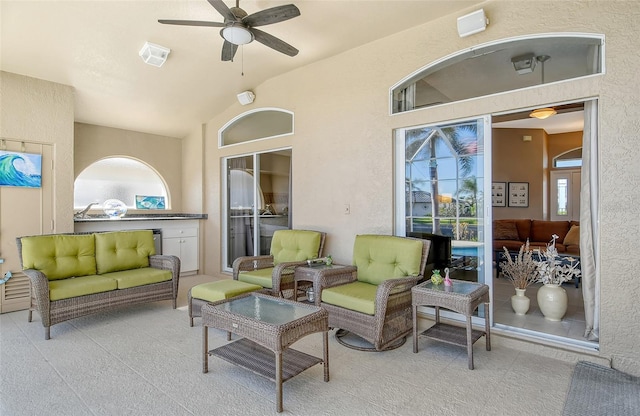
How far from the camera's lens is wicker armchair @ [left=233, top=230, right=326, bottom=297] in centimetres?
399

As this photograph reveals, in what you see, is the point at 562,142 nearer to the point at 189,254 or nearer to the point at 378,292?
the point at 378,292

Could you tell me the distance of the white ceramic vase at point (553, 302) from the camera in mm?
3602

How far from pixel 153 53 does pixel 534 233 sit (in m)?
7.04

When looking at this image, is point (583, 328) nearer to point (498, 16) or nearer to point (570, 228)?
point (498, 16)

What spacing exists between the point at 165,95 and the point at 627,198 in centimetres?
562

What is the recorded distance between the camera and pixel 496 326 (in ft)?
11.3

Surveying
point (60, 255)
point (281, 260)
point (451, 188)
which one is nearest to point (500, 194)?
point (451, 188)

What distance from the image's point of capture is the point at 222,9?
2814 mm

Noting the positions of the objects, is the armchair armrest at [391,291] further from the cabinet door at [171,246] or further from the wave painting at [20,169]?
the wave painting at [20,169]

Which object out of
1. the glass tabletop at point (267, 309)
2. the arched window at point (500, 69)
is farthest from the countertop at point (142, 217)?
the arched window at point (500, 69)

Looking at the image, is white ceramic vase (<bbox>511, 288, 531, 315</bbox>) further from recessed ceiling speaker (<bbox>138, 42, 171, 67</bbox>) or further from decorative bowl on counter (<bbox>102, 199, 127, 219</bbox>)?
decorative bowl on counter (<bbox>102, 199, 127, 219</bbox>)

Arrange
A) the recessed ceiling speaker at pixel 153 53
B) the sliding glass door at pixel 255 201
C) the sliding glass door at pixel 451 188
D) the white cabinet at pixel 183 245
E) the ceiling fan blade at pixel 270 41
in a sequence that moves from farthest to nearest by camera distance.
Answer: the white cabinet at pixel 183 245, the sliding glass door at pixel 255 201, the recessed ceiling speaker at pixel 153 53, the sliding glass door at pixel 451 188, the ceiling fan blade at pixel 270 41

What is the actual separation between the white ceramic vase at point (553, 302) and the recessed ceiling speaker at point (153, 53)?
198 inches

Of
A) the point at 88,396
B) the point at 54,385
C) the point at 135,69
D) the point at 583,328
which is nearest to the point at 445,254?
the point at 583,328
